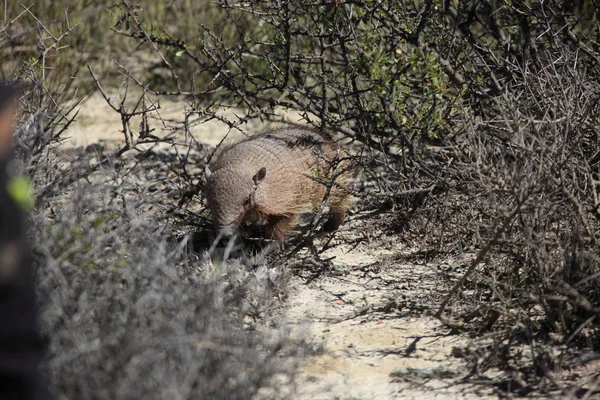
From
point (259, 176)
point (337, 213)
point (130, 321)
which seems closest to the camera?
point (130, 321)

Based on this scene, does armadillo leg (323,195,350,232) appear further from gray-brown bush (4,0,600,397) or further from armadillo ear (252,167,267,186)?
armadillo ear (252,167,267,186)

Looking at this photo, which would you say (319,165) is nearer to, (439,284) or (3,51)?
(439,284)

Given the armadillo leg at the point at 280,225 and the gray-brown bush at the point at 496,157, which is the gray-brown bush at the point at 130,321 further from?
the armadillo leg at the point at 280,225

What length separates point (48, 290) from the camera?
3.21 metres

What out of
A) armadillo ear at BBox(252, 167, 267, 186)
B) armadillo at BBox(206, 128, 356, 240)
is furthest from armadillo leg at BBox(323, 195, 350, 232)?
armadillo ear at BBox(252, 167, 267, 186)

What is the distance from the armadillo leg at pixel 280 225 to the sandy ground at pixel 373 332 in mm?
422

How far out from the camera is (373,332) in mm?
4379

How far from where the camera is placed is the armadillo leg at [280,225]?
5789 mm

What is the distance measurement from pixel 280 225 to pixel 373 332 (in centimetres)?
166

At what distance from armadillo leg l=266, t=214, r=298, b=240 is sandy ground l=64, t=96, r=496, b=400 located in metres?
0.42

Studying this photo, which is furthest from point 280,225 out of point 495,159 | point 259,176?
point 495,159

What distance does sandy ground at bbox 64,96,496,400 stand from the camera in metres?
3.71

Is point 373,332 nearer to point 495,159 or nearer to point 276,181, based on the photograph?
point 495,159

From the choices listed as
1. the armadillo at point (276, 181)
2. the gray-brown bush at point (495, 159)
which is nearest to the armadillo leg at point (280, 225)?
the armadillo at point (276, 181)
